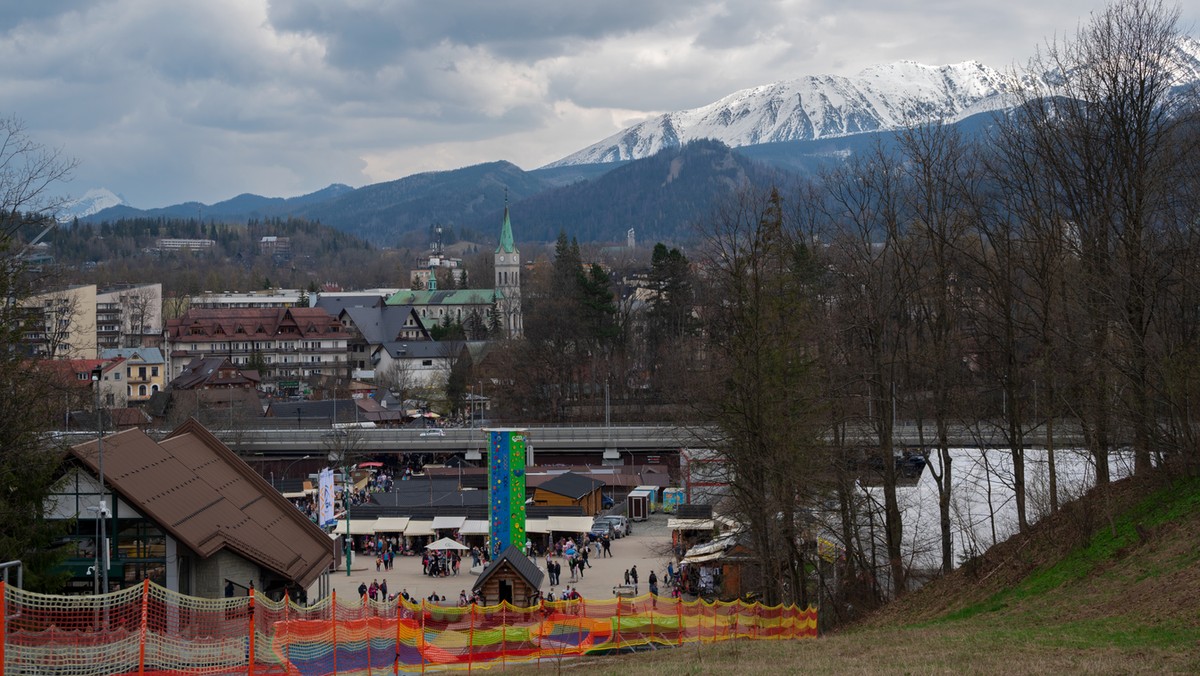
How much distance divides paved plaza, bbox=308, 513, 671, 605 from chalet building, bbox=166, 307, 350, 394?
75.6 m

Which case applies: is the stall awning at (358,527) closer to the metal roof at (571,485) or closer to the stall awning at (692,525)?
the metal roof at (571,485)

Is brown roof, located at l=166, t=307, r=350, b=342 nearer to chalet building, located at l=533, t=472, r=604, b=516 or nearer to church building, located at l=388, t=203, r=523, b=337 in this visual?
church building, located at l=388, t=203, r=523, b=337

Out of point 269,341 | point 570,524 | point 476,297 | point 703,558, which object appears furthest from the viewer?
point 476,297

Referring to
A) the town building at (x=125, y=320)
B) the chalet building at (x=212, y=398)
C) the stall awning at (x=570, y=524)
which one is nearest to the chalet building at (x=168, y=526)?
the stall awning at (x=570, y=524)

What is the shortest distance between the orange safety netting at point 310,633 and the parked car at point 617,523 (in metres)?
18.2

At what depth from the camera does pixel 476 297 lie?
550 ft

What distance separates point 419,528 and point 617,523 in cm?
787

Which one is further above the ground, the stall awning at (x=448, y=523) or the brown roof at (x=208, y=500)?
the brown roof at (x=208, y=500)

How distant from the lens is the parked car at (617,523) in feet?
152

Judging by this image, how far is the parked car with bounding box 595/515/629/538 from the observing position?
46.3 m

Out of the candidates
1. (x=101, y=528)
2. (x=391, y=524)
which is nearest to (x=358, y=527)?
(x=391, y=524)

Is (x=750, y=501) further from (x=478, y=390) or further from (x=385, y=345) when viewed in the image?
(x=385, y=345)

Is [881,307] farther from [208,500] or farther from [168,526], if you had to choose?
[168,526]

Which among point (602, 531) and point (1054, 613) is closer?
point (1054, 613)
